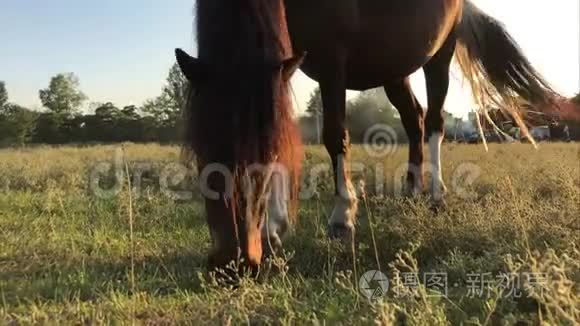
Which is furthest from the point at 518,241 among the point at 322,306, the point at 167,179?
the point at 167,179

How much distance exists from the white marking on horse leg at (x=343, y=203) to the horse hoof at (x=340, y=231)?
2cm

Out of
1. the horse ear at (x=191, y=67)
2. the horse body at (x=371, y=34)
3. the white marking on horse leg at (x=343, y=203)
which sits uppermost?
the horse body at (x=371, y=34)

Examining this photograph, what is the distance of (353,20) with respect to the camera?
4297 millimetres

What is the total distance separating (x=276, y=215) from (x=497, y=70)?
499 cm

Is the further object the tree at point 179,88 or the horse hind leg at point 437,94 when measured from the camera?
the horse hind leg at point 437,94

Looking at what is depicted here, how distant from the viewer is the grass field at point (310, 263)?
2.12 metres

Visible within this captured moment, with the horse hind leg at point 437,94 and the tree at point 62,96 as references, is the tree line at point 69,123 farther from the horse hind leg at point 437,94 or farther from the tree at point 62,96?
the horse hind leg at point 437,94

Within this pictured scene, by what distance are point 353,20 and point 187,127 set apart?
2.13 m

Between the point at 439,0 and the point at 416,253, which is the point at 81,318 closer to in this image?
the point at 416,253

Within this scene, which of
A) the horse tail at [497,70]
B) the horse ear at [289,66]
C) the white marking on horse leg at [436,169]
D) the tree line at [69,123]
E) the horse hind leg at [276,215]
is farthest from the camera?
the tree line at [69,123]

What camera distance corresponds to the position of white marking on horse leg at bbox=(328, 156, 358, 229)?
13.5 feet

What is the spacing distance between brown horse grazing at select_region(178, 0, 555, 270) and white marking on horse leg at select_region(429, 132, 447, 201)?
0.04 ft

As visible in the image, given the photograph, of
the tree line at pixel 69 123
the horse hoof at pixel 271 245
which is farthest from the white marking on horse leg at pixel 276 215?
the tree line at pixel 69 123

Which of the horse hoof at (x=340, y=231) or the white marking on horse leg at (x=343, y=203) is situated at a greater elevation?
the white marking on horse leg at (x=343, y=203)
